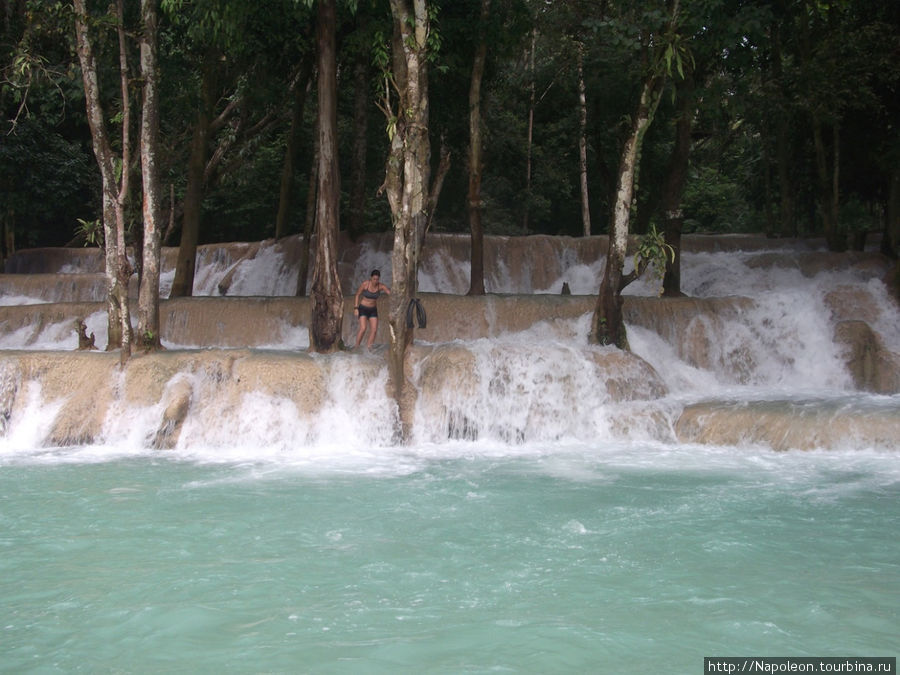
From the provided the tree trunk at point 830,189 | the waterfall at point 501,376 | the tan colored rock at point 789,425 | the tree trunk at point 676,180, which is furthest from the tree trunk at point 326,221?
the tree trunk at point 830,189

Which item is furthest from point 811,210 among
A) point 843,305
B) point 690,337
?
point 690,337

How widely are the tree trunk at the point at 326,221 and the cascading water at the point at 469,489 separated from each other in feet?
2.43

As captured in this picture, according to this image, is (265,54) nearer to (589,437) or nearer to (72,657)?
(589,437)

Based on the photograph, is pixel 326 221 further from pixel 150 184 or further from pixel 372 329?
pixel 150 184

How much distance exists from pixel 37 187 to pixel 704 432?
713 inches

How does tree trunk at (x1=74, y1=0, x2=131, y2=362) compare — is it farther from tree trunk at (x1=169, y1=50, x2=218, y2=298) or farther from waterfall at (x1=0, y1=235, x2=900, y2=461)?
tree trunk at (x1=169, y1=50, x2=218, y2=298)

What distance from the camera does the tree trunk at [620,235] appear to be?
1341 centimetres

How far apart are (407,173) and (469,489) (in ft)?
16.2

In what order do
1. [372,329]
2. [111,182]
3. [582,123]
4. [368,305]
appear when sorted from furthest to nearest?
[582,123] < [368,305] < [372,329] < [111,182]

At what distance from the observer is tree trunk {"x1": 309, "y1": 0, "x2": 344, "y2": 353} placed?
43.7ft

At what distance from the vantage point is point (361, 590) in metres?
6.16

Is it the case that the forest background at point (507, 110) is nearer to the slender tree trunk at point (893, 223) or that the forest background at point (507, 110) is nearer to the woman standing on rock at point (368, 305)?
the slender tree trunk at point (893, 223)

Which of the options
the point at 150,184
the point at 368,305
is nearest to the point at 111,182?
the point at 150,184

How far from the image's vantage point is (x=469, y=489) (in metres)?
9.00
